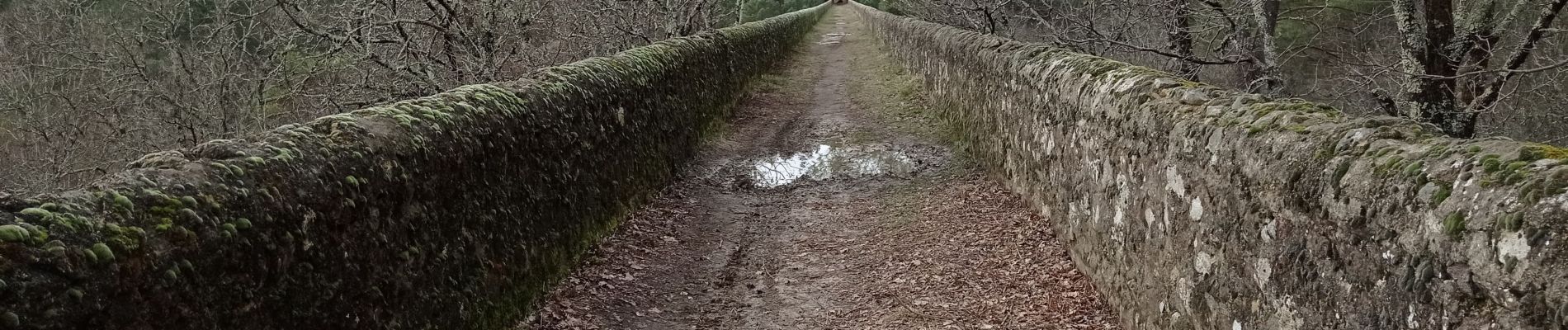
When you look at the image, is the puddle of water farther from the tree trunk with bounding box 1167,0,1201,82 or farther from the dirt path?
the dirt path

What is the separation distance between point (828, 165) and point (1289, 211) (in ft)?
23.9

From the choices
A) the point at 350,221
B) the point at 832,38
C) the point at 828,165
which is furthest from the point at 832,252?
the point at 832,38

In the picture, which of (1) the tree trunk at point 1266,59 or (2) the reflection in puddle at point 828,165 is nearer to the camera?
(1) the tree trunk at point 1266,59

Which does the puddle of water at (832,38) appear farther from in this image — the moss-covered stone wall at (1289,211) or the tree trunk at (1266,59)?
the moss-covered stone wall at (1289,211)

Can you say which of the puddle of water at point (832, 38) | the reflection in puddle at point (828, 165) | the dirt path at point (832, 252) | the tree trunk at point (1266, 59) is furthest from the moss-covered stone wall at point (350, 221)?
the puddle of water at point (832, 38)

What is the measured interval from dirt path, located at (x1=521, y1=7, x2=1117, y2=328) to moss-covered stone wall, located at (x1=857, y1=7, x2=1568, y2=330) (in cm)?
55

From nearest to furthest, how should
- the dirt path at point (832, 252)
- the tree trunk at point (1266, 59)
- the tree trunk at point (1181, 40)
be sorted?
the dirt path at point (832, 252) < the tree trunk at point (1266, 59) < the tree trunk at point (1181, 40)

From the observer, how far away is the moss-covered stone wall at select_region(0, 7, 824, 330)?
2.58m

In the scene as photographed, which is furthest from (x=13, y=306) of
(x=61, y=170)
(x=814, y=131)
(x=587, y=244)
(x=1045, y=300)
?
(x=61, y=170)

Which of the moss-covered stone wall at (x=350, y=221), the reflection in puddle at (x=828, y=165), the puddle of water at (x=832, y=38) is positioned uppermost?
the moss-covered stone wall at (x=350, y=221)

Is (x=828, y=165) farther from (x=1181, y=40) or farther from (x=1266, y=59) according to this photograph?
(x=1181, y=40)

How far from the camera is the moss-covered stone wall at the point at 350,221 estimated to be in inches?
102

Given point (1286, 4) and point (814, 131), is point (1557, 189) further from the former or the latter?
point (1286, 4)

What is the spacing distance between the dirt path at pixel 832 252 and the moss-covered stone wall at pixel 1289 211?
0.55 meters
